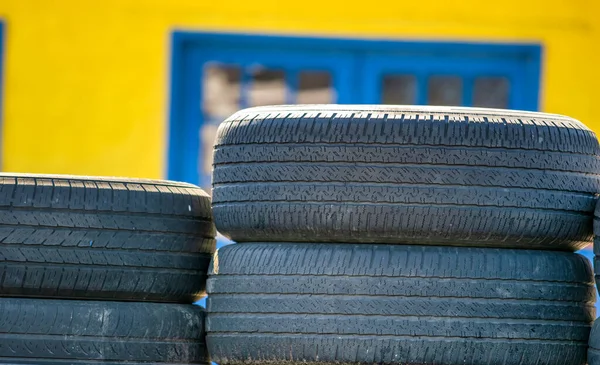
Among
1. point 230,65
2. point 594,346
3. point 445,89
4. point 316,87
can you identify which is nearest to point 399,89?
point 445,89

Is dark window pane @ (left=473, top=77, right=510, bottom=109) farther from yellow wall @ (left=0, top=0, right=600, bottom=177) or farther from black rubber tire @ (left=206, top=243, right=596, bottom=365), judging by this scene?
black rubber tire @ (left=206, top=243, right=596, bottom=365)

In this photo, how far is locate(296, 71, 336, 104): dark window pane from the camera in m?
7.44

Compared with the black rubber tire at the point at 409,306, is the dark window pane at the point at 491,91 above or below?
below

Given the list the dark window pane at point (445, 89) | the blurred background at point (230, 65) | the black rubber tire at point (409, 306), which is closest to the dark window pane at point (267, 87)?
the blurred background at point (230, 65)

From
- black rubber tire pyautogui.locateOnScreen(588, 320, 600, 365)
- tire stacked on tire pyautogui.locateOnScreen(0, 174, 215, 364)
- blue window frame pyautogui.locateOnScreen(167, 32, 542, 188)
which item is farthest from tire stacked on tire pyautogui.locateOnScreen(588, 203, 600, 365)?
blue window frame pyautogui.locateOnScreen(167, 32, 542, 188)

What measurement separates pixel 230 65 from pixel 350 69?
801 millimetres

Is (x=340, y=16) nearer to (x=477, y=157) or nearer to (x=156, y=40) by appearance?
(x=156, y=40)

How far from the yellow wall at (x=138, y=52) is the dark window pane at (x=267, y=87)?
0.33 metres

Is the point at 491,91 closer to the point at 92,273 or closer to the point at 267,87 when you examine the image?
the point at 267,87

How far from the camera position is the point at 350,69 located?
741cm

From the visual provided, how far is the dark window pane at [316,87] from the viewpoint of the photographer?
7438mm

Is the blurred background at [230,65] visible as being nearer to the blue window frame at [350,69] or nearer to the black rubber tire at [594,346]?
the blue window frame at [350,69]

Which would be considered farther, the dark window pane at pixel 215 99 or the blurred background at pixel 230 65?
the dark window pane at pixel 215 99

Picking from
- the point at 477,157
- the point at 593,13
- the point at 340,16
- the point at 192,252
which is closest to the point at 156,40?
the point at 340,16
